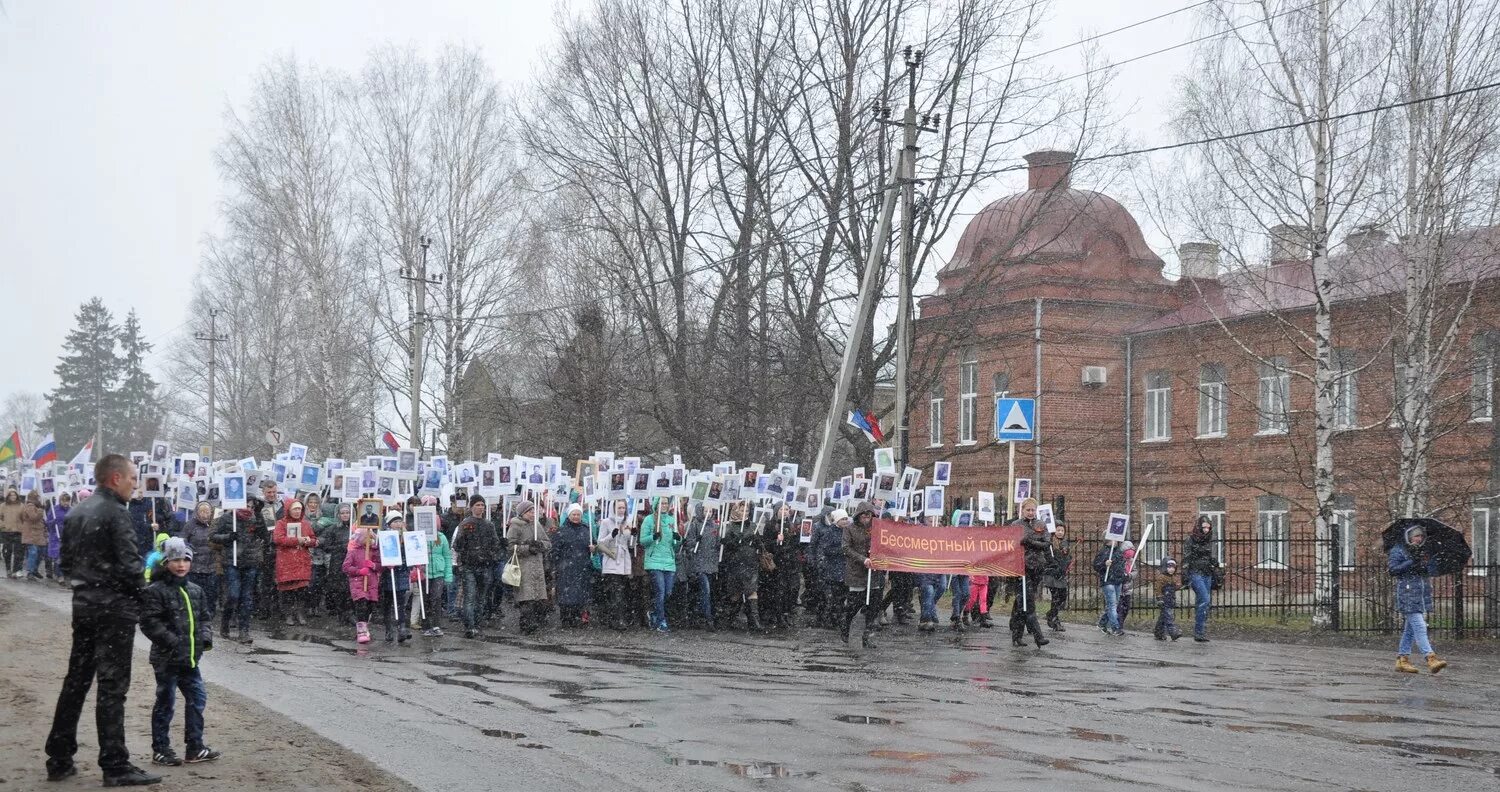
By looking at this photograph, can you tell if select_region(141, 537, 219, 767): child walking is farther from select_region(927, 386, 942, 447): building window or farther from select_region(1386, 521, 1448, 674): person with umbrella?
select_region(927, 386, 942, 447): building window

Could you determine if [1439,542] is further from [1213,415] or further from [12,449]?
[12,449]

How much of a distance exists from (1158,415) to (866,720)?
107 ft

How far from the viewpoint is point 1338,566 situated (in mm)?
20875

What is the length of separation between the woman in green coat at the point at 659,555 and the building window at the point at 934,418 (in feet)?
84.7

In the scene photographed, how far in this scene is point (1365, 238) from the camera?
22.3 meters

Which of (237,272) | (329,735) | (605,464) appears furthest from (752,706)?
(237,272)

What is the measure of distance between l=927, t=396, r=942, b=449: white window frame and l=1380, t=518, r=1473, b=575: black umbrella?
2865cm

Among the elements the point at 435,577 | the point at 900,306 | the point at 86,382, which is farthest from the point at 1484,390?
the point at 86,382

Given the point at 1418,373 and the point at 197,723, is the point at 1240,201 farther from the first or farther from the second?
the point at 197,723

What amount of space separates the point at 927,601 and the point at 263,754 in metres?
12.9

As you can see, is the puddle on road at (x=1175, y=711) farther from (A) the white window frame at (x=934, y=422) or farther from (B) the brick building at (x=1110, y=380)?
(A) the white window frame at (x=934, y=422)

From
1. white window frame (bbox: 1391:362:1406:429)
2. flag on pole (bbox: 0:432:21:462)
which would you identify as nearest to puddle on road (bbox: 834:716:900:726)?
white window frame (bbox: 1391:362:1406:429)

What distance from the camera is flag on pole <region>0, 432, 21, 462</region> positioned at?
4244 cm

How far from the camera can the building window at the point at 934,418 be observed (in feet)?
149
